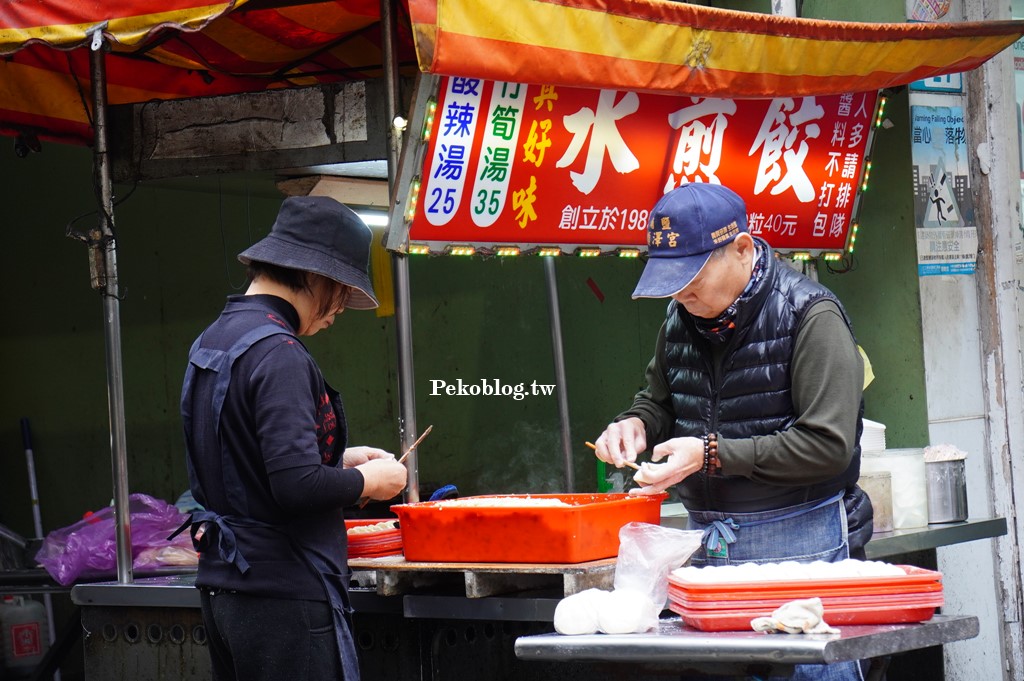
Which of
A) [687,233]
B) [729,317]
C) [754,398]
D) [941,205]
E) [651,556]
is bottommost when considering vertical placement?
[651,556]

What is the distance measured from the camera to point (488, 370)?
837 centimetres

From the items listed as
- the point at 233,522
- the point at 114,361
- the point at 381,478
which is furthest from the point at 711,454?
the point at 114,361

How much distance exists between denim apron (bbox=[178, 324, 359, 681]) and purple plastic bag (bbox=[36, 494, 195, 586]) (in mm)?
1914

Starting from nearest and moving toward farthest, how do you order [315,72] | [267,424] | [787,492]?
[267,424]
[787,492]
[315,72]

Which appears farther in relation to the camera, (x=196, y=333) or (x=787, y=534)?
(x=196, y=333)

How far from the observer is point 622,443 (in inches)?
146

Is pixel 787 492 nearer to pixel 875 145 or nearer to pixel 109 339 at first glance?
pixel 109 339

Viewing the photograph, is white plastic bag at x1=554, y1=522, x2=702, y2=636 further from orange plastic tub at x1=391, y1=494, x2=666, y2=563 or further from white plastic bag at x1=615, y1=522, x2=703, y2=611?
orange plastic tub at x1=391, y1=494, x2=666, y2=563

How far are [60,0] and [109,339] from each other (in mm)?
1315

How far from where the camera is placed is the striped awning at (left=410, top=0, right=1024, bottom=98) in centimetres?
439

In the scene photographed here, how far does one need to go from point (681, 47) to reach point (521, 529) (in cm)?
236

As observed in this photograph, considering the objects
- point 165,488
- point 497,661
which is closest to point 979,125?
point 497,661

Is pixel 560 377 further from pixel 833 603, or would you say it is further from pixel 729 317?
pixel 833 603

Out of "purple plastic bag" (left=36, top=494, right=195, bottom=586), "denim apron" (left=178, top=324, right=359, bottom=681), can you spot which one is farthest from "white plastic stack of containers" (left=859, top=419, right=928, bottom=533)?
"purple plastic bag" (left=36, top=494, right=195, bottom=586)
